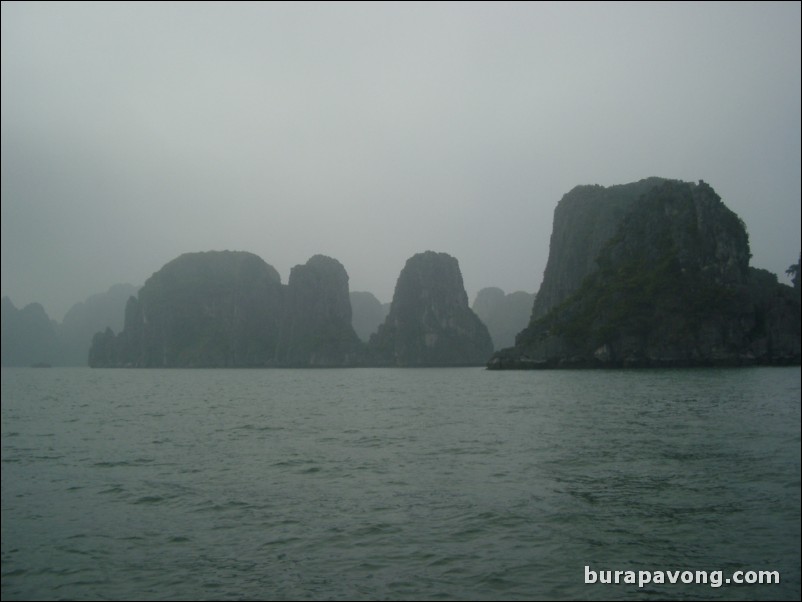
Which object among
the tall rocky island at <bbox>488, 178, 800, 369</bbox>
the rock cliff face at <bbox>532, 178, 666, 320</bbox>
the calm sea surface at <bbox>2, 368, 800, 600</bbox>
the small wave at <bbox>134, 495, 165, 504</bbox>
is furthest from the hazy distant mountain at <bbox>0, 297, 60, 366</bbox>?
the rock cliff face at <bbox>532, 178, 666, 320</bbox>

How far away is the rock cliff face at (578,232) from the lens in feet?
545

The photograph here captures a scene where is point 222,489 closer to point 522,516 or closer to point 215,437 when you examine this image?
point 522,516

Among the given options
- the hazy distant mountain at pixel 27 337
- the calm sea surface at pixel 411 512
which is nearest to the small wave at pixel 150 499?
the calm sea surface at pixel 411 512

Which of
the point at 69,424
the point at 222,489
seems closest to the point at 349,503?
the point at 222,489

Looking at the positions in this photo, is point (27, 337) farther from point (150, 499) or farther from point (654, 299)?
point (654, 299)

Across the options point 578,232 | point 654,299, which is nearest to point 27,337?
point 654,299

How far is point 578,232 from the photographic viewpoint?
7067 inches

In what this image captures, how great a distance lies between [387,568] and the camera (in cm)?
988

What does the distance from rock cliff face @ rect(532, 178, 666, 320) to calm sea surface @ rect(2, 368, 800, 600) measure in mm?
146399

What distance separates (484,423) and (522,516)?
1635cm

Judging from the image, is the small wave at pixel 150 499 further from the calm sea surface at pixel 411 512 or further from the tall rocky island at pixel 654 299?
the tall rocky island at pixel 654 299

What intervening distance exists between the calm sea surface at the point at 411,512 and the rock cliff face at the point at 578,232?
146 m

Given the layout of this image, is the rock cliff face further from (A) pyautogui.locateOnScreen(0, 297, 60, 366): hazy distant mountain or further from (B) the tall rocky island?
(A) pyautogui.locateOnScreen(0, 297, 60, 366): hazy distant mountain

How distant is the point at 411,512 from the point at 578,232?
176 m
